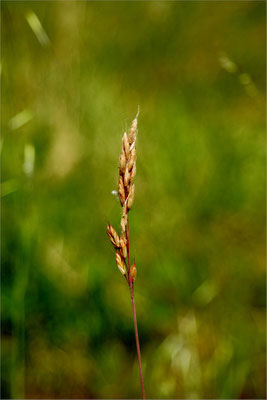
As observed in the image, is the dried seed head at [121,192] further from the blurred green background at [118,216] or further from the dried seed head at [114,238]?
the blurred green background at [118,216]

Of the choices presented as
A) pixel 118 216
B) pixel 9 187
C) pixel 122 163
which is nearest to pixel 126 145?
pixel 122 163

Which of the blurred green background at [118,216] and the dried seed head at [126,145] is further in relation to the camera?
the blurred green background at [118,216]

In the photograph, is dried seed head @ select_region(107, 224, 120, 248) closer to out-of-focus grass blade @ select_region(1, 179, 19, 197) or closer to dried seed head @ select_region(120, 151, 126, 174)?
dried seed head @ select_region(120, 151, 126, 174)

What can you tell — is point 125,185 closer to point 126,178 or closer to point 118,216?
point 126,178

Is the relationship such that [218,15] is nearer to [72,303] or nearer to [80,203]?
[80,203]

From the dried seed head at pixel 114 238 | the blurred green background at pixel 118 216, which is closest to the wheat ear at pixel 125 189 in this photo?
the dried seed head at pixel 114 238

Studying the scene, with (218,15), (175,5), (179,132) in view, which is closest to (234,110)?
(179,132)

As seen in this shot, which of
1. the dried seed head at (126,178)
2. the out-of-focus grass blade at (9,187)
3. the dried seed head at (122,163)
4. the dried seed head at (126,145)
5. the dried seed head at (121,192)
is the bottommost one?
the dried seed head at (121,192)

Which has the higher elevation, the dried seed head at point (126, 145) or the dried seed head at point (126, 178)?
the dried seed head at point (126, 145)

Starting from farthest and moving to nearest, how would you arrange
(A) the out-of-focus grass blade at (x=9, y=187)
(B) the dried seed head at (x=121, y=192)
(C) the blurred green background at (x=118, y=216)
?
(C) the blurred green background at (x=118, y=216), (A) the out-of-focus grass blade at (x=9, y=187), (B) the dried seed head at (x=121, y=192)
